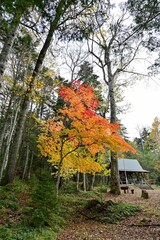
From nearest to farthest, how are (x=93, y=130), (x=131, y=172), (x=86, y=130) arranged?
(x=93, y=130)
(x=86, y=130)
(x=131, y=172)

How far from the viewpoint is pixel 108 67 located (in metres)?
12.3

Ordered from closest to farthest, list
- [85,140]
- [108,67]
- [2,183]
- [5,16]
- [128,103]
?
[5,16] → [85,140] → [2,183] → [108,67] → [128,103]

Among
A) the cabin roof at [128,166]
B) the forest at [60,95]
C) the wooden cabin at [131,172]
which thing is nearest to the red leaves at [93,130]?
the forest at [60,95]

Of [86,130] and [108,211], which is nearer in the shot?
[108,211]

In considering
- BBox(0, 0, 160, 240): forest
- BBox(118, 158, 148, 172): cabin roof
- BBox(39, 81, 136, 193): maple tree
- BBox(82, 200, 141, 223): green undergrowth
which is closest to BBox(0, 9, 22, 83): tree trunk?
BBox(0, 0, 160, 240): forest

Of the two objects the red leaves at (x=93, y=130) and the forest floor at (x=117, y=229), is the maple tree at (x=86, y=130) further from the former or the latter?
the forest floor at (x=117, y=229)

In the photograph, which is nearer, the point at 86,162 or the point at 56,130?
the point at 56,130

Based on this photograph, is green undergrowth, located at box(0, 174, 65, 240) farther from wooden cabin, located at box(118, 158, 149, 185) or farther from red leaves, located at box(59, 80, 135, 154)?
wooden cabin, located at box(118, 158, 149, 185)

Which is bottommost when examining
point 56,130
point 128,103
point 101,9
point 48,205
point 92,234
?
point 92,234

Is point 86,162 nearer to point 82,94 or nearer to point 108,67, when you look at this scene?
point 82,94

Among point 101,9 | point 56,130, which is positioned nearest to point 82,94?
point 56,130

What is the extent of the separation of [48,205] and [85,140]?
2.95m

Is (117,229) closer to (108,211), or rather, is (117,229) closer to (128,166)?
(108,211)

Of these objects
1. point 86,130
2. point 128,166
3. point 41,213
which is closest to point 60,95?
point 86,130
